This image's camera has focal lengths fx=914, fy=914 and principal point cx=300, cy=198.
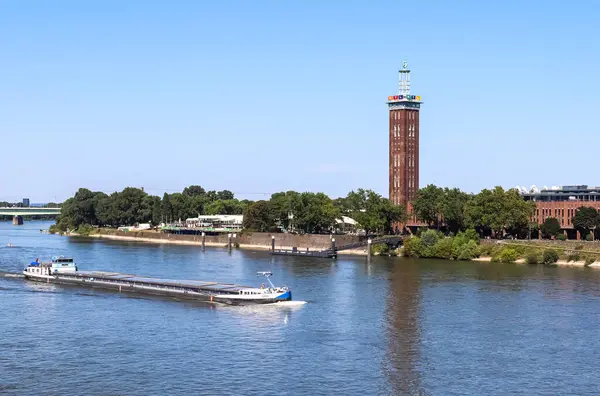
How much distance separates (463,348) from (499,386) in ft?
37.4

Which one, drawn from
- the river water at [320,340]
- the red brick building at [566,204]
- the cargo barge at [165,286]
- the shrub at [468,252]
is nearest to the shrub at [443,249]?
the shrub at [468,252]

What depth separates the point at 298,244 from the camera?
198750 mm

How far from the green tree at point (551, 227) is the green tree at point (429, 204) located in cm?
2042

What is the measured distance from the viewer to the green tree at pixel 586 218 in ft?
563

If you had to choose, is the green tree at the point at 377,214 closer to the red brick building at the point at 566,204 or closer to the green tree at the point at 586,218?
the red brick building at the point at 566,204

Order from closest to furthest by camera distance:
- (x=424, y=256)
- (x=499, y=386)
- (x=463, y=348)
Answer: (x=499, y=386) → (x=463, y=348) → (x=424, y=256)

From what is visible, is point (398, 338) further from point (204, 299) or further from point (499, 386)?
point (204, 299)

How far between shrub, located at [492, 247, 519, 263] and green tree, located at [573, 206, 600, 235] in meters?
25.4

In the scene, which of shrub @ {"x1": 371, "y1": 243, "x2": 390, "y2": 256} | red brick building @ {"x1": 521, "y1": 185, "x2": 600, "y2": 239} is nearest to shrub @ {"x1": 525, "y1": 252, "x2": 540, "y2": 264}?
shrub @ {"x1": 371, "y1": 243, "x2": 390, "y2": 256}

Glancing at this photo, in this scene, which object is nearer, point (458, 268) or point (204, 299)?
point (204, 299)

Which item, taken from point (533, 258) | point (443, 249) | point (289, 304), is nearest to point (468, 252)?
point (443, 249)

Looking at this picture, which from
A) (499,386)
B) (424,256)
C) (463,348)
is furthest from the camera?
(424,256)

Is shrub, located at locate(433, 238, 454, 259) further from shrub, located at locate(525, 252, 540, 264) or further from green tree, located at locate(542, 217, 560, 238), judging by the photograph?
green tree, located at locate(542, 217, 560, 238)

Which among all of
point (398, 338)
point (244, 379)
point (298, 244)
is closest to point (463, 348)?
point (398, 338)
